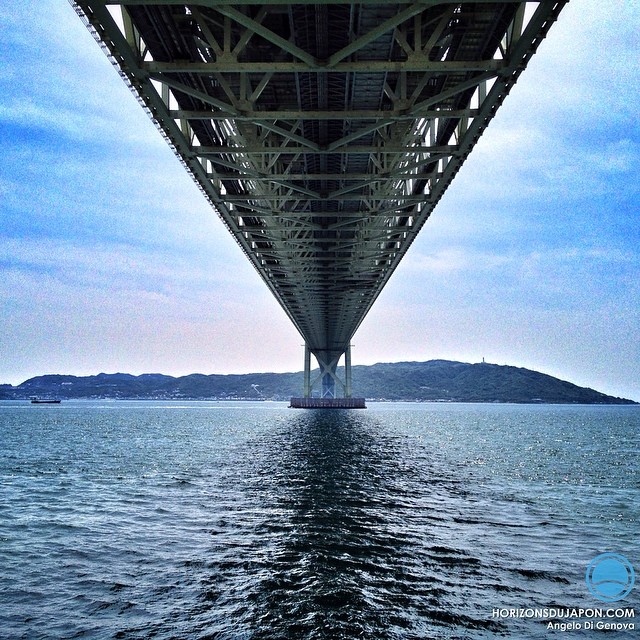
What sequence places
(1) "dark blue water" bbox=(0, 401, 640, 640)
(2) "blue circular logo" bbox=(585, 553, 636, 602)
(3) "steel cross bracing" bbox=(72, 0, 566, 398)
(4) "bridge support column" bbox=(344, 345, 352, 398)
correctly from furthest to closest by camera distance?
(4) "bridge support column" bbox=(344, 345, 352, 398)
(3) "steel cross bracing" bbox=(72, 0, 566, 398)
(2) "blue circular logo" bbox=(585, 553, 636, 602)
(1) "dark blue water" bbox=(0, 401, 640, 640)

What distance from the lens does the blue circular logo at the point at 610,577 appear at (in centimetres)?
1053

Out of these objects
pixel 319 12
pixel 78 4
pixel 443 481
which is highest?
pixel 319 12

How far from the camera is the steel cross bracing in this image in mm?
13742

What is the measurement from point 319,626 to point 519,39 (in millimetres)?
13613

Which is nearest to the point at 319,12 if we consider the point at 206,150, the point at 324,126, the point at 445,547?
the point at 324,126

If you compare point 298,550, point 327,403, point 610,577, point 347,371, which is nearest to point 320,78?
point 298,550

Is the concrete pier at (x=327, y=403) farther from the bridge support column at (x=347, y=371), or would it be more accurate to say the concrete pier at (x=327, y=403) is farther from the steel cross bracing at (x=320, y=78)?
the steel cross bracing at (x=320, y=78)

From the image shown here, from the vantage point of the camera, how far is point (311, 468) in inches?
1091

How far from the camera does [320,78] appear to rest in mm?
17172

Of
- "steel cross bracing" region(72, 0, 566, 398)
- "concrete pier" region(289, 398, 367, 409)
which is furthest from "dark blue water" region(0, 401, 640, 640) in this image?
"concrete pier" region(289, 398, 367, 409)

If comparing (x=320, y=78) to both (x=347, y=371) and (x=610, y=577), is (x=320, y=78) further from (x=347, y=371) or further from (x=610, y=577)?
(x=347, y=371)

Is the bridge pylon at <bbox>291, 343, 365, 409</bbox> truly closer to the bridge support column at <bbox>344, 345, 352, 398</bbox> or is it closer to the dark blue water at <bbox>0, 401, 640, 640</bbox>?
the bridge support column at <bbox>344, 345, 352, 398</bbox>

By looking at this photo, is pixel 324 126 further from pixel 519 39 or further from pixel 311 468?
pixel 311 468

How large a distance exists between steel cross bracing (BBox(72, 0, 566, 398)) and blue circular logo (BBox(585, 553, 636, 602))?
12.2 m
